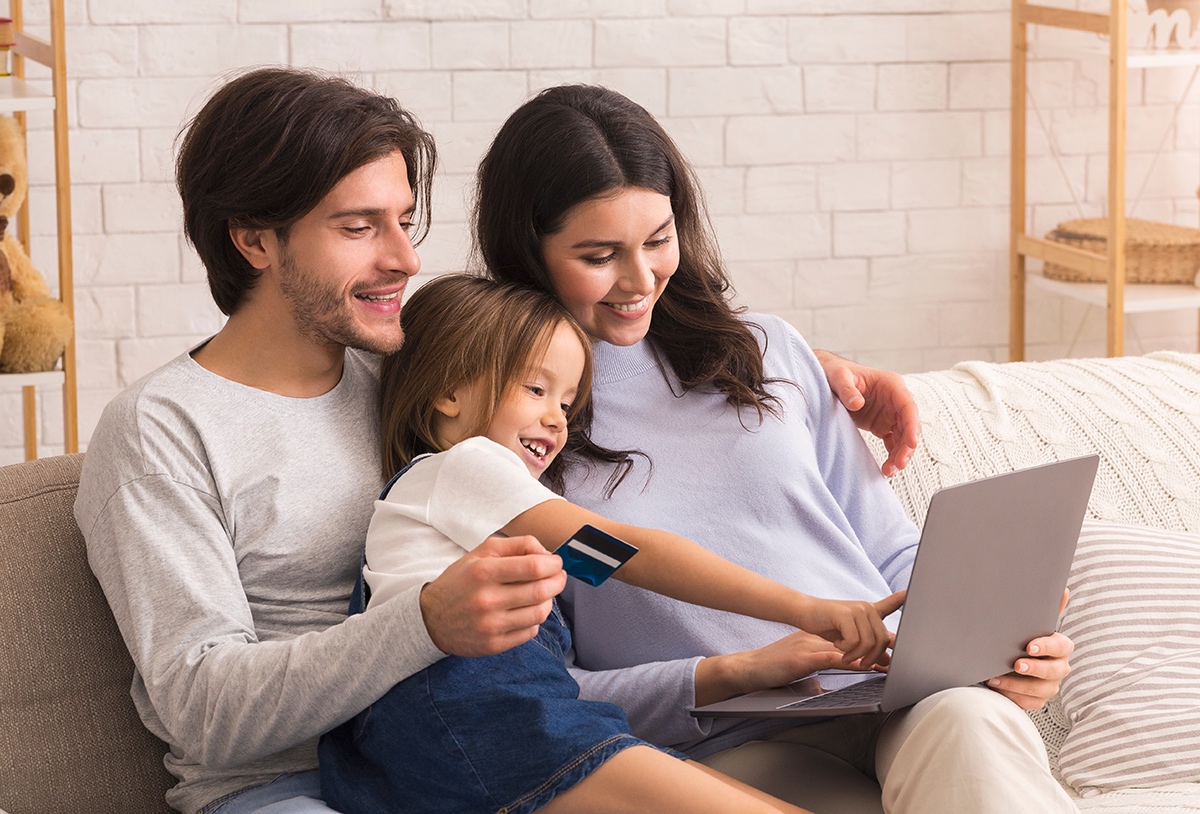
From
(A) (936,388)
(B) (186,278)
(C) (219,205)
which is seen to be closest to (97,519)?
(C) (219,205)

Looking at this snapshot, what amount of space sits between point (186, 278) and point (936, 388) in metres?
1.71

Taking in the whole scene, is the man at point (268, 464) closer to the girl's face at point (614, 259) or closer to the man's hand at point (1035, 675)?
the girl's face at point (614, 259)

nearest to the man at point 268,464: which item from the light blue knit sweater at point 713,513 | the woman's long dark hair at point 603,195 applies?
the woman's long dark hair at point 603,195

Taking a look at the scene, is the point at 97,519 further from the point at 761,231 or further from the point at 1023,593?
the point at 761,231

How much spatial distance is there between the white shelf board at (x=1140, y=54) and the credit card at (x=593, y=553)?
2.20 meters

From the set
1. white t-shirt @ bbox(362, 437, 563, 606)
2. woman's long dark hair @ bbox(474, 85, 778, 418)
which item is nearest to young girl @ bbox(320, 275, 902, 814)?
white t-shirt @ bbox(362, 437, 563, 606)

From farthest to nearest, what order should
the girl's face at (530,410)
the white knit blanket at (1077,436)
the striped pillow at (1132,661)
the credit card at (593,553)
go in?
the white knit blanket at (1077,436) < the striped pillow at (1132,661) < the girl's face at (530,410) < the credit card at (593,553)

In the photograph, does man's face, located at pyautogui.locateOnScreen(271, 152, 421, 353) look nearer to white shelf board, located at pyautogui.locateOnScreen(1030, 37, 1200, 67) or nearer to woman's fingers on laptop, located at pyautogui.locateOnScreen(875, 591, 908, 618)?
woman's fingers on laptop, located at pyautogui.locateOnScreen(875, 591, 908, 618)

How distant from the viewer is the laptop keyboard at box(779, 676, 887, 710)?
1.28 m

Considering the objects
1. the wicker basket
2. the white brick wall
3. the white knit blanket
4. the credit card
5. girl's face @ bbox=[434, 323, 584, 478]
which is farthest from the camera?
the wicker basket

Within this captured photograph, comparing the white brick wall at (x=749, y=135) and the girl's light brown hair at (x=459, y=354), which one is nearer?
the girl's light brown hair at (x=459, y=354)

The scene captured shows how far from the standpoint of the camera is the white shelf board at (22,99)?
92.0 inches

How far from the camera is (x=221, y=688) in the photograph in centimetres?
122

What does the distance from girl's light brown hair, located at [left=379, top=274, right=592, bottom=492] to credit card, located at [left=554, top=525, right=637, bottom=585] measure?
310mm
